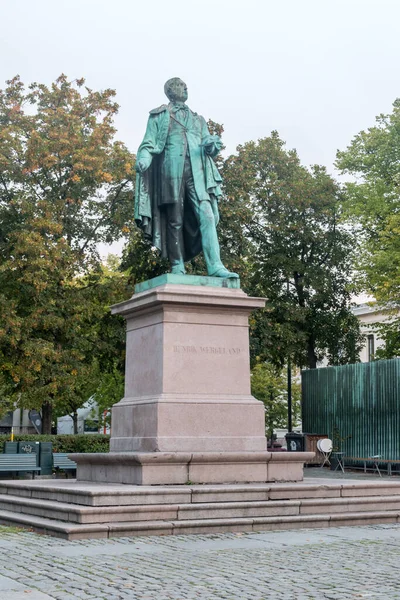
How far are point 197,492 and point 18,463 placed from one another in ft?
37.6

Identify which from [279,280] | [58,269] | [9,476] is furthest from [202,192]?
[279,280]

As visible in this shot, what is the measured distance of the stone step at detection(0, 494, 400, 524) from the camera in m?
9.88

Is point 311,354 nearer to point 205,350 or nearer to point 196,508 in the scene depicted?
point 205,350

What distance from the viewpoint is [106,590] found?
6.63m

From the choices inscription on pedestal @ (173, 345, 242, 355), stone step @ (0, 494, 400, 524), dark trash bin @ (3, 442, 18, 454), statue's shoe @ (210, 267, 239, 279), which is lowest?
stone step @ (0, 494, 400, 524)

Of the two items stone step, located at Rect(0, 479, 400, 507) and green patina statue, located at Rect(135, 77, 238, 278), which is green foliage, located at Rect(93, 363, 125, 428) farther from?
stone step, located at Rect(0, 479, 400, 507)

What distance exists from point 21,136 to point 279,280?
13328mm

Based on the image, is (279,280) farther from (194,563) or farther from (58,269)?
(194,563)

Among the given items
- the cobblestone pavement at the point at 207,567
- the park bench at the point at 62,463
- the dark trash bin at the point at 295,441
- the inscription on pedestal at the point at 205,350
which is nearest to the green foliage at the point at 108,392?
the dark trash bin at the point at 295,441

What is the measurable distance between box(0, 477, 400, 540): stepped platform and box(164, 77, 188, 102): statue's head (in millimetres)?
6522

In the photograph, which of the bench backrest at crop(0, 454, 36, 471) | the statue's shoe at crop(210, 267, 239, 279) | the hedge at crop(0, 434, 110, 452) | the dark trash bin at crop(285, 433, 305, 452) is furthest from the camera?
the dark trash bin at crop(285, 433, 305, 452)

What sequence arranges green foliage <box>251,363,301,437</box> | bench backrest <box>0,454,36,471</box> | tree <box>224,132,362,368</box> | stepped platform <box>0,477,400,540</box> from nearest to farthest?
stepped platform <box>0,477,400,540</box>, bench backrest <box>0,454,36,471</box>, tree <box>224,132,362,368</box>, green foliage <box>251,363,301,437</box>

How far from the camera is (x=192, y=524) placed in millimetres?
9992

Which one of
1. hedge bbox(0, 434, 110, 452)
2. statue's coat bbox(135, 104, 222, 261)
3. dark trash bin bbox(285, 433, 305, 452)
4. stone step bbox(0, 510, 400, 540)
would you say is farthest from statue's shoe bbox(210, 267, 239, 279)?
dark trash bin bbox(285, 433, 305, 452)
